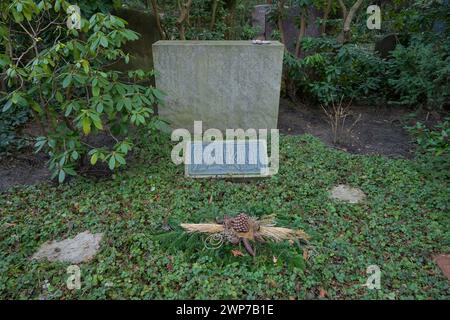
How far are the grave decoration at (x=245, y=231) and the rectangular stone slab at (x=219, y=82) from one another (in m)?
1.64

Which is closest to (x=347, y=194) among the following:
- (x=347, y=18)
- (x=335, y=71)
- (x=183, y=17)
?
(x=335, y=71)

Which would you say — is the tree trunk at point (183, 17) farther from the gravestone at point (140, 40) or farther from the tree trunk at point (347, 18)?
the tree trunk at point (347, 18)

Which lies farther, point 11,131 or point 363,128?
point 363,128

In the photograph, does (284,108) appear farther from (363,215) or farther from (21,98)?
(21,98)

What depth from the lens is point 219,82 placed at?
11.0 ft

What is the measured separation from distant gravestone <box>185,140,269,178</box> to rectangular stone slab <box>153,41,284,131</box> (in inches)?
23.5

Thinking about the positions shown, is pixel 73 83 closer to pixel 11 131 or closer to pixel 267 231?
pixel 11 131

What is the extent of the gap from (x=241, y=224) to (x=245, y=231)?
0.05 metres

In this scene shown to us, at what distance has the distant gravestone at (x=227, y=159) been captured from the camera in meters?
2.73

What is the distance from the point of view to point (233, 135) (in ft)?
11.5

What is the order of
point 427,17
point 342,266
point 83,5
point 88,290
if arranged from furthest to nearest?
point 427,17 < point 83,5 < point 342,266 < point 88,290

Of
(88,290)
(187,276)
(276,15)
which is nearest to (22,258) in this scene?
(88,290)

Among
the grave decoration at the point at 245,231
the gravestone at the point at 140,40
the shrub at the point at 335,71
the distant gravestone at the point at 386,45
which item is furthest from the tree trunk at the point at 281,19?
the grave decoration at the point at 245,231

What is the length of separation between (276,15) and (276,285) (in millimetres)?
3568
